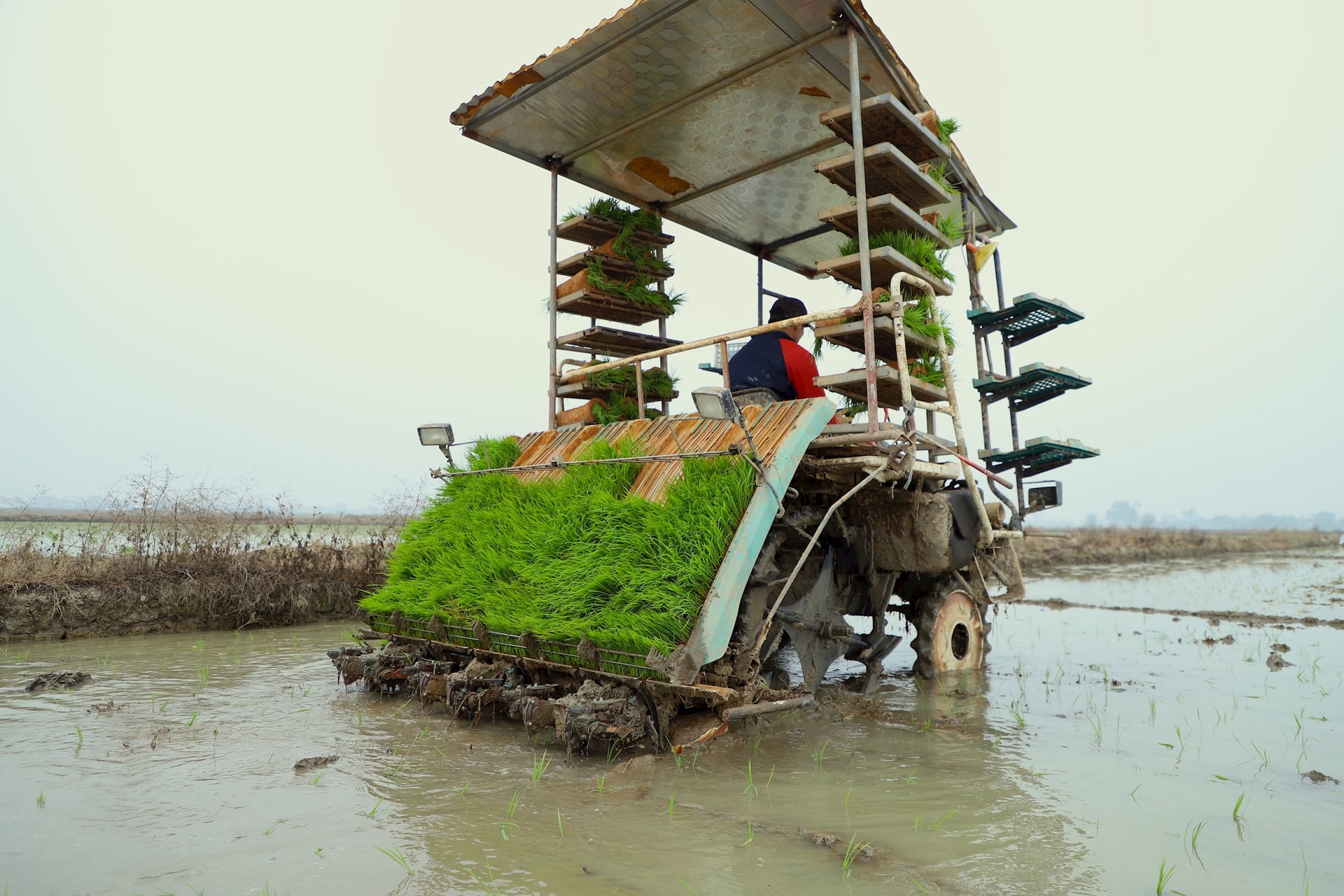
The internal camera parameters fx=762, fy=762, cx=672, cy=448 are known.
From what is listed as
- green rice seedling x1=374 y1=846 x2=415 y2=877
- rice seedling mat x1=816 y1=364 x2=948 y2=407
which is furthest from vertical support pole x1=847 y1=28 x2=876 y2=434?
green rice seedling x1=374 y1=846 x2=415 y2=877

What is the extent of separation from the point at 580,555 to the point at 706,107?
12.8 feet

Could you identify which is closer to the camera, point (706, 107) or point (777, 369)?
point (777, 369)

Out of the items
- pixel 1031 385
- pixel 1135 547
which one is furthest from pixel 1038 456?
pixel 1135 547

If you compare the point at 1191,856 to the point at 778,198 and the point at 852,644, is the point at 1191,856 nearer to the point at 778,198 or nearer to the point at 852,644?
the point at 852,644

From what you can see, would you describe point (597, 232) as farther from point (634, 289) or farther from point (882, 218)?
point (882, 218)

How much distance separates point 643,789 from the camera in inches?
136

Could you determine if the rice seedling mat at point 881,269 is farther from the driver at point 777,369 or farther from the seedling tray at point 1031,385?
the seedling tray at point 1031,385

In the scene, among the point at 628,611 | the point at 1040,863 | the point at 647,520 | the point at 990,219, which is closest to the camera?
the point at 1040,863

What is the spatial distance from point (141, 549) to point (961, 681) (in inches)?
337

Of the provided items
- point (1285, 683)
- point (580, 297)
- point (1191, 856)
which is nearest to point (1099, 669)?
point (1285, 683)

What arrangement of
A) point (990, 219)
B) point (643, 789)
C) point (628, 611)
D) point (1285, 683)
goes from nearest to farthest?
point (643, 789), point (628, 611), point (1285, 683), point (990, 219)

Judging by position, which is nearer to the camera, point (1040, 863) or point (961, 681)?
point (1040, 863)

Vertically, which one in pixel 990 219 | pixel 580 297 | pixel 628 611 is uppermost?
pixel 990 219

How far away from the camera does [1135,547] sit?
23219mm
